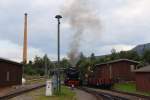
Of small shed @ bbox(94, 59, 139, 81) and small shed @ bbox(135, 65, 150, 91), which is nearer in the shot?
small shed @ bbox(135, 65, 150, 91)

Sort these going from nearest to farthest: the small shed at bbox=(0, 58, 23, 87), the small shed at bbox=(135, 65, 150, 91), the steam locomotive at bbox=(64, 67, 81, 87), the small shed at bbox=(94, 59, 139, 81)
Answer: the small shed at bbox=(135, 65, 150, 91) → the small shed at bbox=(0, 58, 23, 87) → the steam locomotive at bbox=(64, 67, 81, 87) → the small shed at bbox=(94, 59, 139, 81)

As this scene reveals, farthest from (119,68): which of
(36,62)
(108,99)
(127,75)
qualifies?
(36,62)

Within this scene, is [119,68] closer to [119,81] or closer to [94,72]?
[119,81]

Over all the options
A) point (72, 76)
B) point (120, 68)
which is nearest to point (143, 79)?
point (72, 76)

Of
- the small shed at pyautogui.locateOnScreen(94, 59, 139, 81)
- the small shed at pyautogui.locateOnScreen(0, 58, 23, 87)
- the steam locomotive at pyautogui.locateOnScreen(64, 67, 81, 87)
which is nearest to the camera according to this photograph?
the small shed at pyautogui.locateOnScreen(0, 58, 23, 87)

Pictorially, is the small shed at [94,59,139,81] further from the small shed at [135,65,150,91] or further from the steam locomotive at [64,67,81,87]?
the small shed at [135,65,150,91]

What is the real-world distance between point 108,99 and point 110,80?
19535mm

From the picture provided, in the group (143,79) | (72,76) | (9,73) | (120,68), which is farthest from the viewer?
(120,68)

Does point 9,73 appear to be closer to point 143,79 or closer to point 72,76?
point 72,76

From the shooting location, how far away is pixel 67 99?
2558cm

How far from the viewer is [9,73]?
158ft

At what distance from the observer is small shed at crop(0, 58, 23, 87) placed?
43.5 m

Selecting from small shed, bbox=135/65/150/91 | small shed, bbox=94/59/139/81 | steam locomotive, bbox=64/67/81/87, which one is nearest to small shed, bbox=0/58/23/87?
steam locomotive, bbox=64/67/81/87

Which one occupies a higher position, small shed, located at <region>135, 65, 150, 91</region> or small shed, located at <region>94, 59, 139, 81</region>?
small shed, located at <region>94, 59, 139, 81</region>
